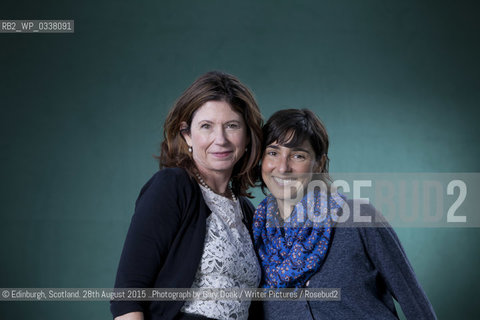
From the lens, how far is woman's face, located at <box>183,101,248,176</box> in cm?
152

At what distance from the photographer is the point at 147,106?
11.5 ft

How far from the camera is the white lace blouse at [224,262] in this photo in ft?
4.60

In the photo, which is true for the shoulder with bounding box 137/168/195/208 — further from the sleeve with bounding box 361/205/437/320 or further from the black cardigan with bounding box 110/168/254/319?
the sleeve with bounding box 361/205/437/320

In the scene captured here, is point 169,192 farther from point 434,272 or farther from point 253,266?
point 434,272

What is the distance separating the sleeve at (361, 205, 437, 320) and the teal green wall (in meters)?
2.26

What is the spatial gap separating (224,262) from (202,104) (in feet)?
1.61

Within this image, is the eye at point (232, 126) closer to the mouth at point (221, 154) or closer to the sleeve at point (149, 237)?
the mouth at point (221, 154)

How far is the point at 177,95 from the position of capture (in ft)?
11.8

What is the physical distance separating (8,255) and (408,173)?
300cm

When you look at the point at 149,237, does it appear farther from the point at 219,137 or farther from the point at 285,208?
the point at 285,208

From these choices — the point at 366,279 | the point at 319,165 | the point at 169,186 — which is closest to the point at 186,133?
the point at 169,186

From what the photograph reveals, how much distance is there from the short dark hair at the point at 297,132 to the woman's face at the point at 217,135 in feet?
0.37

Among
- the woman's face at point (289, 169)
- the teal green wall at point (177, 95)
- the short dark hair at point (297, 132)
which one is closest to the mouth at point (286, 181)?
the woman's face at point (289, 169)

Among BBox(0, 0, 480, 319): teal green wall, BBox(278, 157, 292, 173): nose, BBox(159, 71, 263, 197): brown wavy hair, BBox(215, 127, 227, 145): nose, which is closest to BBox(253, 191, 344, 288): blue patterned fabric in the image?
BBox(278, 157, 292, 173): nose
